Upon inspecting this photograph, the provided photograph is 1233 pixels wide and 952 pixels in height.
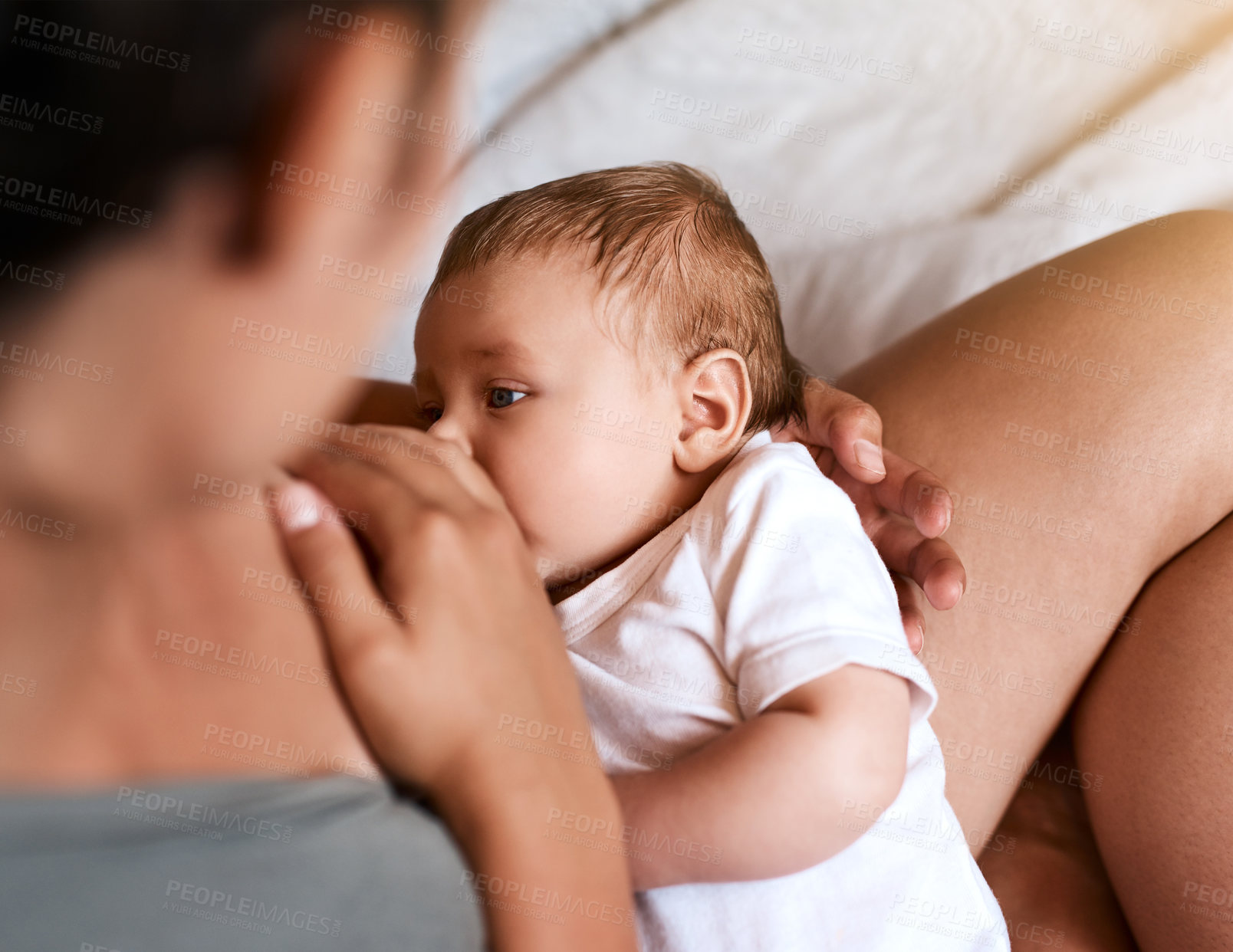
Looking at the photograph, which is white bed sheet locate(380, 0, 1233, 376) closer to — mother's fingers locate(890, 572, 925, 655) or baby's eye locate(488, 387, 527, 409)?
mother's fingers locate(890, 572, 925, 655)

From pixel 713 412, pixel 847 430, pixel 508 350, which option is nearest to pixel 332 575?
pixel 508 350

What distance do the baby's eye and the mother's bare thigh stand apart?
0.54 m

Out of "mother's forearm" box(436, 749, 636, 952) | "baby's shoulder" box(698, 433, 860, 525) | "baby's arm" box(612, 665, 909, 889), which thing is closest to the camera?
"mother's forearm" box(436, 749, 636, 952)

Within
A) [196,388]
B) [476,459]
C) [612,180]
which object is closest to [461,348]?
[476,459]

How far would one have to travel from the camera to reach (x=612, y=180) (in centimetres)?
103

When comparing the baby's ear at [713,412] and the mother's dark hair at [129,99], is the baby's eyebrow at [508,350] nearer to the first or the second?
the baby's ear at [713,412]

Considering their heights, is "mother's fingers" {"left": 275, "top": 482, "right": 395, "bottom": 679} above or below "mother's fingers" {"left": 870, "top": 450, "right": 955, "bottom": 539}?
above

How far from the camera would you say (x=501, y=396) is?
91cm

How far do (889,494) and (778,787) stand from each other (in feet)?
1.61

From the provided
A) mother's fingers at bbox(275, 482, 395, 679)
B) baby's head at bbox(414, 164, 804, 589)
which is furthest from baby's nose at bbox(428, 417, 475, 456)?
mother's fingers at bbox(275, 482, 395, 679)

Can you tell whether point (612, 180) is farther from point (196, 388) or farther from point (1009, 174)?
point (1009, 174)

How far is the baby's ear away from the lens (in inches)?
38.5

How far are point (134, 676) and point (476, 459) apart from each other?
423mm

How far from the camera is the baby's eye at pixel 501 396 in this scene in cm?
90
